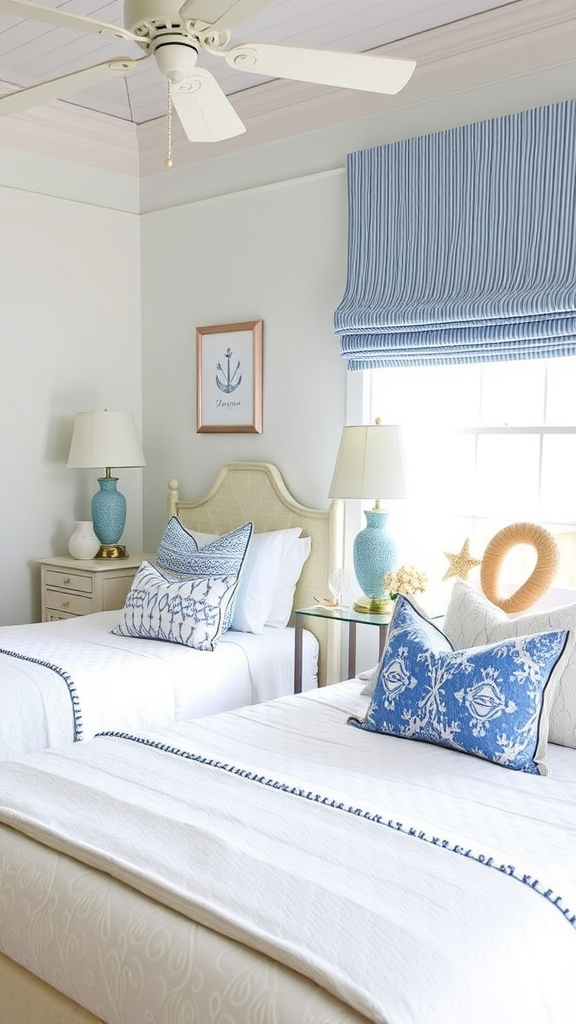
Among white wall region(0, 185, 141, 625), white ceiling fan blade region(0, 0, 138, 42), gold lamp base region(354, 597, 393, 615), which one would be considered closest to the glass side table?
gold lamp base region(354, 597, 393, 615)

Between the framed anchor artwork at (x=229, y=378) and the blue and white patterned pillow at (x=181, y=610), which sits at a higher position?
the framed anchor artwork at (x=229, y=378)

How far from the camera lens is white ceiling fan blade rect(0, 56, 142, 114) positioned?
7.27ft

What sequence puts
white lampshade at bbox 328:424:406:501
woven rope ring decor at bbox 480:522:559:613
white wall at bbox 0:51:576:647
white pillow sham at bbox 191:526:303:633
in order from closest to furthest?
woven rope ring decor at bbox 480:522:559:613, white lampshade at bbox 328:424:406:501, white pillow sham at bbox 191:526:303:633, white wall at bbox 0:51:576:647

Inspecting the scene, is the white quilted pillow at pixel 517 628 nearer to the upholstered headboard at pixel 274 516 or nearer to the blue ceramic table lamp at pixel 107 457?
the upholstered headboard at pixel 274 516

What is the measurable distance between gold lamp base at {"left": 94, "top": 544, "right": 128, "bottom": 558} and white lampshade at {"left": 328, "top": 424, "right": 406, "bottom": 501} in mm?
1394

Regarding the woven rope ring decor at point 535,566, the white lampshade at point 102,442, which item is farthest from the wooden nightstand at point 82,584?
the woven rope ring decor at point 535,566

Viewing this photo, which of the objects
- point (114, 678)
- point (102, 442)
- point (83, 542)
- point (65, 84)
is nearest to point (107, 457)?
point (102, 442)

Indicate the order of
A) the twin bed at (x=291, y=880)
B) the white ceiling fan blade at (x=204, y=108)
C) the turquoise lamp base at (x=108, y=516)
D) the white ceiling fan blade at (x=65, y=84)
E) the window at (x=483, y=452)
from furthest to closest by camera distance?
the turquoise lamp base at (x=108, y=516) → the window at (x=483, y=452) → the white ceiling fan blade at (x=204, y=108) → the white ceiling fan blade at (x=65, y=84) → the twin bed at (x=291, y=880)

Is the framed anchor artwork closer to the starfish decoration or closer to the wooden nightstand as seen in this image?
the wooden nightstand

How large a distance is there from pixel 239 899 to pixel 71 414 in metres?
3.41

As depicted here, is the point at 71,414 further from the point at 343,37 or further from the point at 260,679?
the point at 343,37

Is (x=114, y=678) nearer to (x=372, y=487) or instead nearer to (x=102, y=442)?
(x=372, y=487)

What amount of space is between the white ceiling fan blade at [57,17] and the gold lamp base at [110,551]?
2757 millimetres

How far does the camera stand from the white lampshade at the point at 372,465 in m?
3.49
